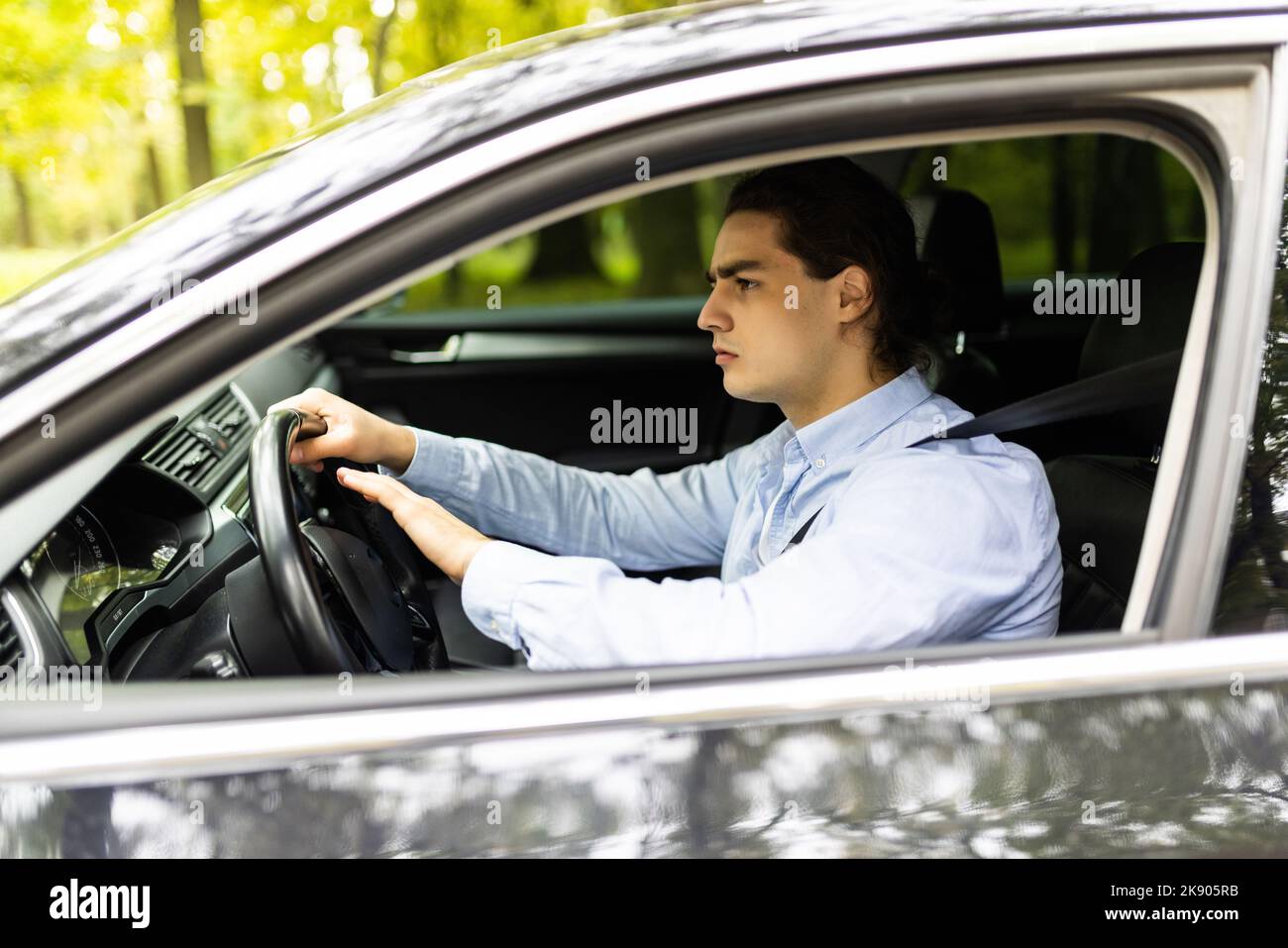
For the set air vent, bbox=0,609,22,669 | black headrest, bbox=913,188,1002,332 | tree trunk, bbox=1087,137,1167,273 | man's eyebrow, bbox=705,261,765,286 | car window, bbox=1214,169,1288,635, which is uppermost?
tree trunk, bbox=1087,137,1167,273

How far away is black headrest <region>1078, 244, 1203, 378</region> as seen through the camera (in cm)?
169

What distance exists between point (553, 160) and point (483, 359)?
252cm

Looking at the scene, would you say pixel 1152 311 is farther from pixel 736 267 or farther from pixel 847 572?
pixel 847 572

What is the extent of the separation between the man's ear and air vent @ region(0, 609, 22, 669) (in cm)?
118

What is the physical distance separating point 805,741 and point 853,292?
2.87 ft

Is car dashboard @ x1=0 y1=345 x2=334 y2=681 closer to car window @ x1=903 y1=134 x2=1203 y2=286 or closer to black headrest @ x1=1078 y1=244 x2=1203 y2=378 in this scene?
black headrest @ x1=1078 y1=244 x2=1203 y2=378

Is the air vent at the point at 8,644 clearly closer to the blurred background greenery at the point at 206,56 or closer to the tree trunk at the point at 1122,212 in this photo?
the blurred background greenery at the point at 206,56

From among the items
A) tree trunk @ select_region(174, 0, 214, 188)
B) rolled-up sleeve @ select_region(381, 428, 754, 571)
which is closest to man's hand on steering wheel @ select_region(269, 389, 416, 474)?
rolled-up sleeve @ select_region(381, 428, 754, 571)

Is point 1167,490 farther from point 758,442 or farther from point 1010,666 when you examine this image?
point 758,442

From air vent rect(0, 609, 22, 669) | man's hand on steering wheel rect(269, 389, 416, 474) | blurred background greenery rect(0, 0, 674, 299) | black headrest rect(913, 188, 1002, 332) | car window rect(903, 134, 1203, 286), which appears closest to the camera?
air vent rect(0, 609, 22, 669)

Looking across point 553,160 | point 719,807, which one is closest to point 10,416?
point 553,160

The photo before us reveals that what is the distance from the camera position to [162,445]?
6.28ft

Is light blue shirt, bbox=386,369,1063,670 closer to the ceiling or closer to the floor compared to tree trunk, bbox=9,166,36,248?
closer to the floor

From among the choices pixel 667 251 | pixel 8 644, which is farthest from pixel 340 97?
pixel 8 644
